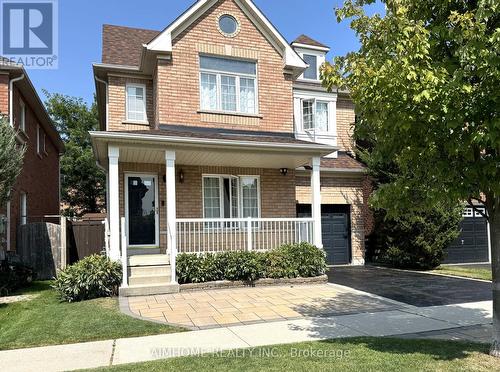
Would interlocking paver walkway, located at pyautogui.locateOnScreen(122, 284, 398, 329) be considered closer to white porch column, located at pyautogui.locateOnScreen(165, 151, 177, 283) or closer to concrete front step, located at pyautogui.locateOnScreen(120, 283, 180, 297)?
concrete front step, located at pyautogui.locateOnScreen(120, 283, 180, 297)

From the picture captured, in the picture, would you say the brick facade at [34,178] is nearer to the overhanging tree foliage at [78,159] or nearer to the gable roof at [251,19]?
the gable roof at [251,19]

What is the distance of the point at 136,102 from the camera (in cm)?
1385

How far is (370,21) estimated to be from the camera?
520cm

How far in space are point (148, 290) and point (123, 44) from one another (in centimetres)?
975

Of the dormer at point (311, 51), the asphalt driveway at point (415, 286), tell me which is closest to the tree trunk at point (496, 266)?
the asphalt driveway at point (415, 286)

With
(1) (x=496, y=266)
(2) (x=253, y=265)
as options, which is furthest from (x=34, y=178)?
(1) (x=496, y=266)

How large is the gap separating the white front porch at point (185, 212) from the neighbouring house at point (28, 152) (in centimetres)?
283

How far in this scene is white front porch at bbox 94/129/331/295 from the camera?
10.4 metres

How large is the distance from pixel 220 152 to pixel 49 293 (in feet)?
18.1

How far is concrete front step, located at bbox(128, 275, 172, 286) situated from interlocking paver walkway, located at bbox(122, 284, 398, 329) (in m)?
0.60

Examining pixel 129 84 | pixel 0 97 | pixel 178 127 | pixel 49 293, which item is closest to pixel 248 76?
pixel 178 127

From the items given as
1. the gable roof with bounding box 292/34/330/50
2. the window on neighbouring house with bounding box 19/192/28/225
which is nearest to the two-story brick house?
the window on neighbouring house with bounding box 19/192/28/225

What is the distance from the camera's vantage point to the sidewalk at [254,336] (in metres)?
5.38

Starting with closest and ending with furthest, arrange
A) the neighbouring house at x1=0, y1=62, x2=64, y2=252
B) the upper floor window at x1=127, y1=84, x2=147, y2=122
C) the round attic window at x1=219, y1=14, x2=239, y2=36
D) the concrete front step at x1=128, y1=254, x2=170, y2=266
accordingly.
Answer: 1. the concrete front step at x1=128, y1=254, x2=170, y2=266
2. the neighbouring house at x1=0, y1=62, x2=64, y2=252
3. the round attic window at x1=219, y1=14, x2=239, y2=36
4. the upper floor window at x1=127, y1=84, x2=147, y2=122
